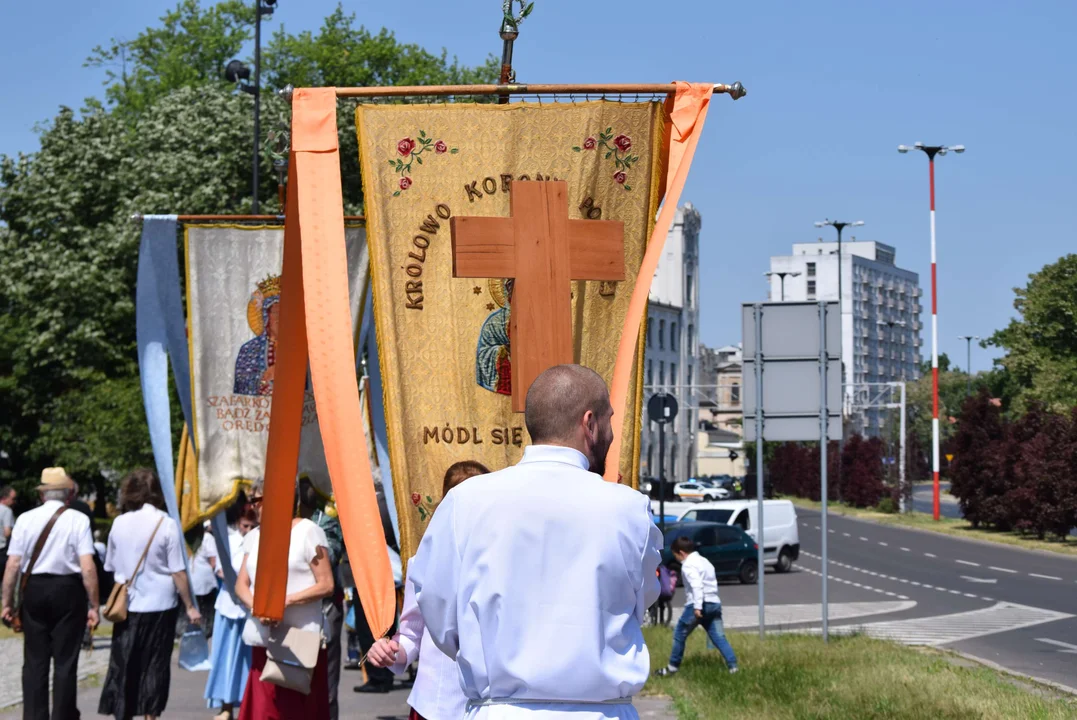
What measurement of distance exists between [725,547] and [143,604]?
22940 mm

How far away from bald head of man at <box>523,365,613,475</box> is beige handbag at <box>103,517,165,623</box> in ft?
22.1

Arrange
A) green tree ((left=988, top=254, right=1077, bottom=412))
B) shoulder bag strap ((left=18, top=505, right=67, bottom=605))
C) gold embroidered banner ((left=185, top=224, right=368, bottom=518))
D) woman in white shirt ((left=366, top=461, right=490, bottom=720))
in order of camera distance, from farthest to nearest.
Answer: green tree ((left=988, top=254, right=1077, bottom=412)), gold embroidered banner ((left=185, top=224, right=368, bottom=518)), shoulder bag strap ((left=18, top=505, right=67, bottom=605)), woman in white shirt ((left=366, top=461, right=490, bottom=720))

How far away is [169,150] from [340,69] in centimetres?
954

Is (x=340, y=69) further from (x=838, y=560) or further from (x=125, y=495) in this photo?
(x=125, y=495)

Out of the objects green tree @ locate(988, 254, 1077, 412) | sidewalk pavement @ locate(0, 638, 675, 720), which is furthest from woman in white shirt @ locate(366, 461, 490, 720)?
green tree @ locate(988, 254, 1077, 412)

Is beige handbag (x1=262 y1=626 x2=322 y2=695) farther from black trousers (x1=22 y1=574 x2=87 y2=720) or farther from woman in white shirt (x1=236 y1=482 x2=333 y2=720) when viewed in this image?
black trousers (x1=22 y1=574 x2=87 y2=720)

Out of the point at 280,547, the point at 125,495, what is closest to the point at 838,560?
the point at 125,495

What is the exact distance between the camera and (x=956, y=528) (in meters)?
51.4

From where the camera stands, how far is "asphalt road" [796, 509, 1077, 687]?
56.6ft

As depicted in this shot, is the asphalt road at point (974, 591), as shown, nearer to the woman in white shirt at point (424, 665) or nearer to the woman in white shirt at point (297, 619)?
the woman in white shirt at point (297, 619)

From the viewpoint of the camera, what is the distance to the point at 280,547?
691 centimetres

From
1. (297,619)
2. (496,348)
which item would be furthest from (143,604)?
(496,348)

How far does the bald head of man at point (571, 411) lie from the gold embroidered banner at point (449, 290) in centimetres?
274

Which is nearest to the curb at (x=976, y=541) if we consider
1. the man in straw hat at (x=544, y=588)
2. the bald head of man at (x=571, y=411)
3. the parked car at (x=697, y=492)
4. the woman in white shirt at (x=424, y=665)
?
the parked car at (x=697, y=492)
